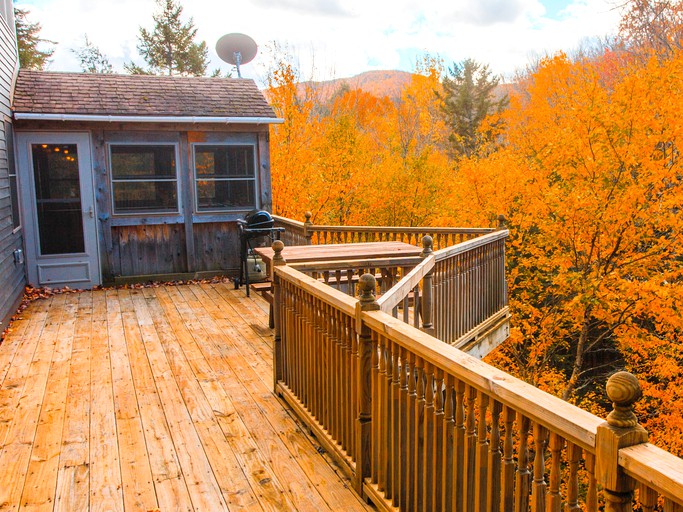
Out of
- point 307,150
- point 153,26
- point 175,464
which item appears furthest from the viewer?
point 153,26

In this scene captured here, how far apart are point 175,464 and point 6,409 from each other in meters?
1.72

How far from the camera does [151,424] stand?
13.2 ft

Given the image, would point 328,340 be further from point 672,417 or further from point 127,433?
point 672,417

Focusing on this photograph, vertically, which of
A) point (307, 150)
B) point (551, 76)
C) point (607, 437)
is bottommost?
point (607, 437)

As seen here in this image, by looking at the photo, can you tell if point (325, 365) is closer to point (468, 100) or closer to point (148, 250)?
point (148, 250)

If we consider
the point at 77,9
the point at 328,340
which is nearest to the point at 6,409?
the point at 328,340

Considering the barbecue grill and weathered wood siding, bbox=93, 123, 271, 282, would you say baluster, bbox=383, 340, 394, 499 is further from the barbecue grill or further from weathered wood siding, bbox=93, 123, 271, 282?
weathered wood siding, bbox=93, 123, 271, 282

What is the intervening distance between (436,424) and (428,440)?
129mm

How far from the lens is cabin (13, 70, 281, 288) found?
8750mm

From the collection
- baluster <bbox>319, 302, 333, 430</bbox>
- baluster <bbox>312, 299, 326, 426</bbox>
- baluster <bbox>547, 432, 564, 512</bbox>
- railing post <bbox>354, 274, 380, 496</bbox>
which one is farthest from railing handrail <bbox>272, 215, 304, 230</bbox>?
baluster <bbox>547, 432, 564, 512</bbox>

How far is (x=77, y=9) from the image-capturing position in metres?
36.8

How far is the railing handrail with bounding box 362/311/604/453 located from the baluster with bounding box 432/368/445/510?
0.11 m

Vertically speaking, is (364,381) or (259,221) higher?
(259,221)

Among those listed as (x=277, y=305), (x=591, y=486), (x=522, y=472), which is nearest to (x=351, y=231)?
(x=277, y=305)
